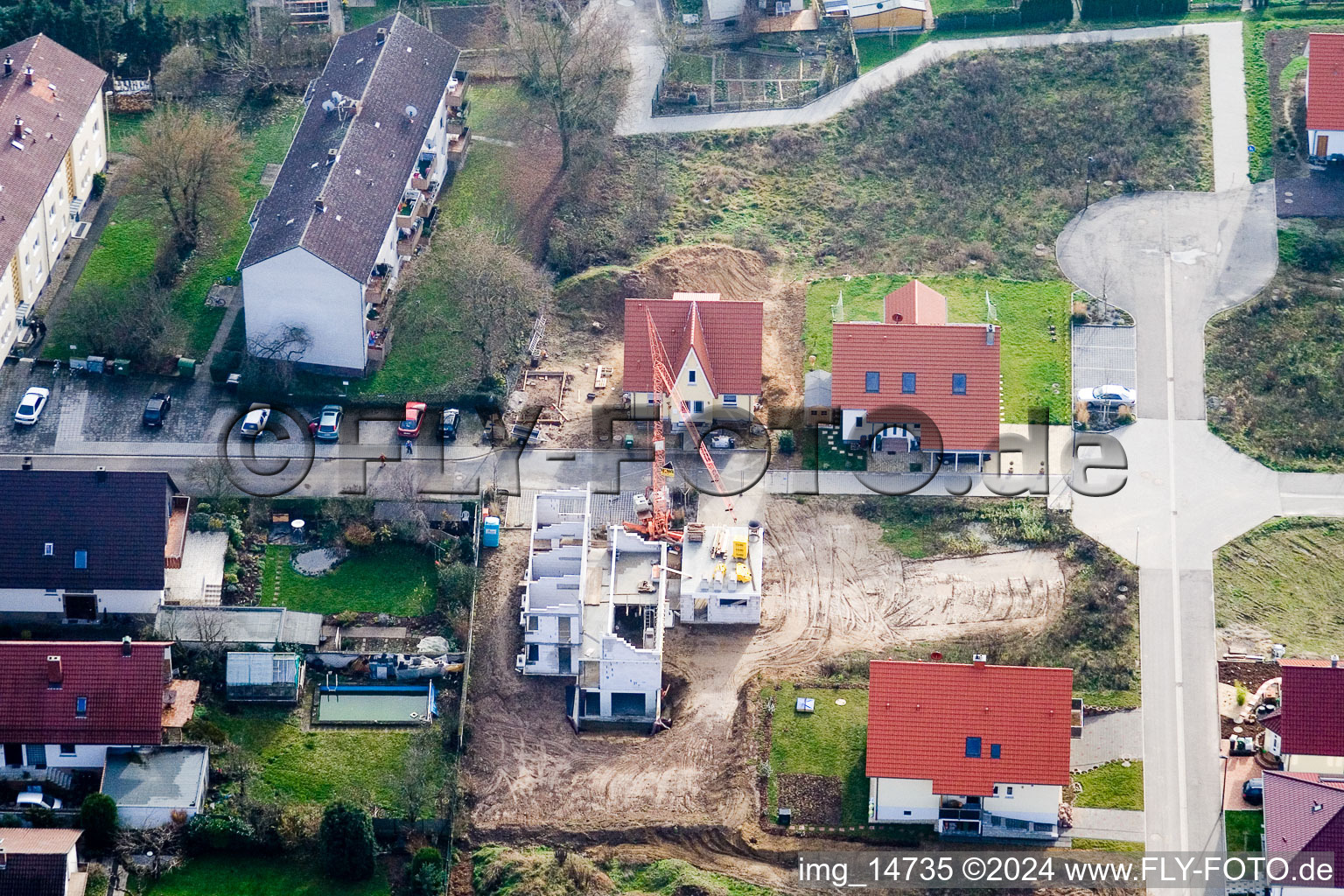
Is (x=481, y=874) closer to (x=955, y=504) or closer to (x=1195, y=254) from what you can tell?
(x=955, y=504)

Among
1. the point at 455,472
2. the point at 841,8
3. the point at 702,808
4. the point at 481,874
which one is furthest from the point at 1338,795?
the point at 841,8

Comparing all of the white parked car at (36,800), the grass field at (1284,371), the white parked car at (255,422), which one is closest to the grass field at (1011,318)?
the grass field at (1284,371)

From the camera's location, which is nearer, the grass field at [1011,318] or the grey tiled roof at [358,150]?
the grass field at [1011,318]

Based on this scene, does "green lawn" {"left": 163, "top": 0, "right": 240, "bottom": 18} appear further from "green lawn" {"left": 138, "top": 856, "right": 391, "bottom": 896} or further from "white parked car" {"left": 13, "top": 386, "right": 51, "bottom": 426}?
"green lawn" {"left": 138, "top": 856, "right": 391, "bottom": 896}

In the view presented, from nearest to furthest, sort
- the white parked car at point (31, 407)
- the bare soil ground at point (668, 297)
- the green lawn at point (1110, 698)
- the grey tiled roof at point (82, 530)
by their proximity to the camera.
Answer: the green lawn at point (1110, 698) < the grey tiled roof at point (82, 530) < the white parked car at point (31, 407) < the bare soil ground at point (668, 297)

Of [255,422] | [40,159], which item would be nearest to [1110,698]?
[255,422]

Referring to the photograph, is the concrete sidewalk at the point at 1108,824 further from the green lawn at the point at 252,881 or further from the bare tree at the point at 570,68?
the bare tree at the point at 570,68
